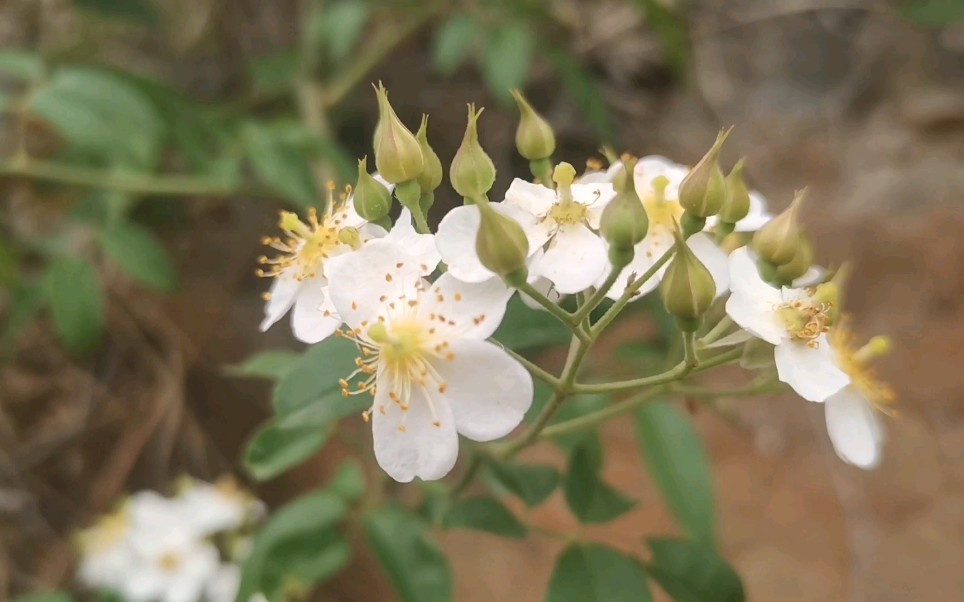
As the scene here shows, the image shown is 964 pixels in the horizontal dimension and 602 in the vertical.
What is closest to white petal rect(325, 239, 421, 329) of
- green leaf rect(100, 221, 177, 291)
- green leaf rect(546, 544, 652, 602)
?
green leaf rect(546, 544, 652, 602)

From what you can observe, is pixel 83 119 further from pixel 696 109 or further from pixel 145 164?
pixel 696 109

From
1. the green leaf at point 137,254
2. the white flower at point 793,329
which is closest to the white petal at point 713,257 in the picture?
the white flower at point 793,329

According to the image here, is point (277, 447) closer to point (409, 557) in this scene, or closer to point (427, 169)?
point (409, 557)

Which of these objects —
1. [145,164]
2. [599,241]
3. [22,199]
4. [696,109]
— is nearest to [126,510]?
[145,164]

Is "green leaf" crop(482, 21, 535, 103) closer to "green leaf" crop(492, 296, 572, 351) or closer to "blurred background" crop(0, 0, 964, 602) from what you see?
"blurred background" crop(0, 0, 964, 602)

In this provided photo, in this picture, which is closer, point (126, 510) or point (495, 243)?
point (495, 243)
